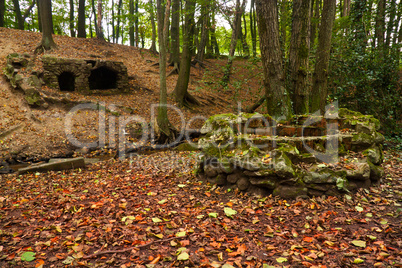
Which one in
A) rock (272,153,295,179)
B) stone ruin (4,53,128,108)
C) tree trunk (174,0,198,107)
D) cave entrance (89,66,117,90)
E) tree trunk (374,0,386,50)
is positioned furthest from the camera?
cave entrance (89,66,117,90)

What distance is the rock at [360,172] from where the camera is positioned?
12.8 feet

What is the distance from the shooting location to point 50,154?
786 cm

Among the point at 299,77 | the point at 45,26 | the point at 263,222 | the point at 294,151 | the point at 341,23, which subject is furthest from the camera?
the point at 45,26

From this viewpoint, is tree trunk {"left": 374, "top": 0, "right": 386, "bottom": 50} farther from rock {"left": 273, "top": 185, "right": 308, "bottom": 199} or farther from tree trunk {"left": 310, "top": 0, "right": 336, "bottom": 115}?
rock {"left": 273, "top": 185, "right": 308, "bottom": 199}

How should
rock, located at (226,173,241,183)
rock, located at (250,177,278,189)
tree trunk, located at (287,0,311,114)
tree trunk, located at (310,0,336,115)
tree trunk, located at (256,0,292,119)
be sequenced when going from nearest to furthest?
rock, located at (250,177,278,189) < rock, located at (226,173,241,183) < tree trunk, located at (256,0,292,119) < tree trunk, located at (287,0,311,114) < tree trunk, located at (310,0,336,115)

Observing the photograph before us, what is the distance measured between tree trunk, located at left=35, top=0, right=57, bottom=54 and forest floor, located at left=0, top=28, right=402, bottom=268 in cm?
1032

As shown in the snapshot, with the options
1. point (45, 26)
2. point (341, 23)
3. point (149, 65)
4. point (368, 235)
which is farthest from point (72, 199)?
point (149, 65)

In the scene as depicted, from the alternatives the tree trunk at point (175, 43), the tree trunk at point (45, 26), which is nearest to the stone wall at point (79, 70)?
the tree trunk at point (45, 26)

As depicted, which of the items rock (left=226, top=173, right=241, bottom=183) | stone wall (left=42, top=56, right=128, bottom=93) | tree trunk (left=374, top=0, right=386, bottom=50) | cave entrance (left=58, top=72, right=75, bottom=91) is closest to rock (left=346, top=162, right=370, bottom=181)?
rock (left=226, top=173, right=241, bottom=183)

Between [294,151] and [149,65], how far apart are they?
592 inches

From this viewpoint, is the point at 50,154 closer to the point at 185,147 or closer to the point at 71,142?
the point at 71,142

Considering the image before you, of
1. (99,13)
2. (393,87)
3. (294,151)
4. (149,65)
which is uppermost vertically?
(99,13)

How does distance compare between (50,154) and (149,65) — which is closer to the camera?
(50,154)

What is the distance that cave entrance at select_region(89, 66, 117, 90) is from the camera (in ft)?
47.1
